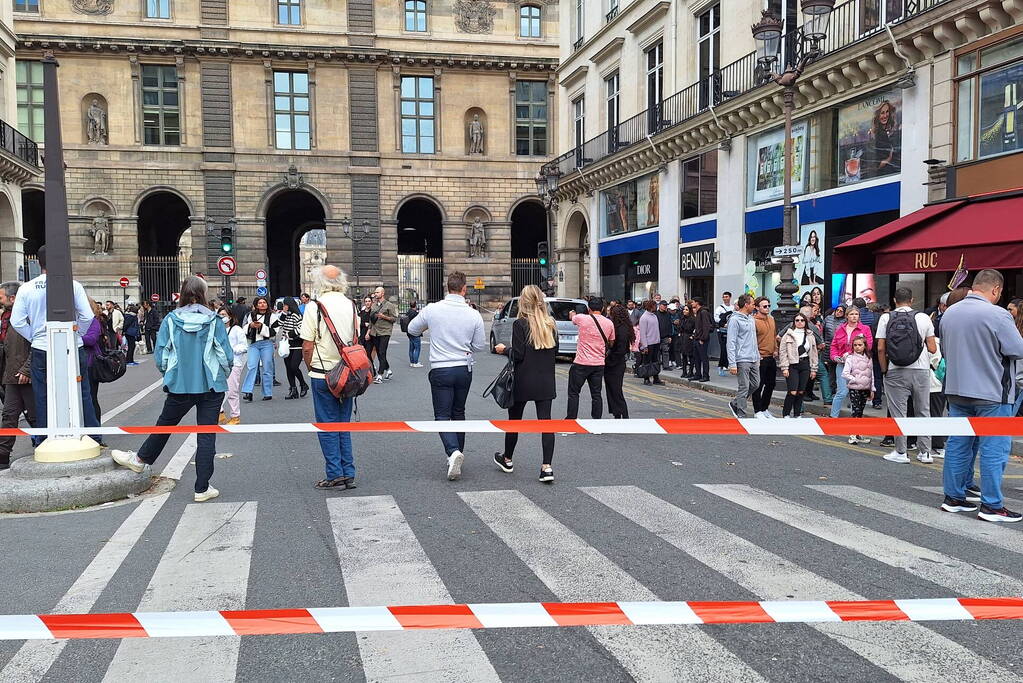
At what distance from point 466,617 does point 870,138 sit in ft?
52.1

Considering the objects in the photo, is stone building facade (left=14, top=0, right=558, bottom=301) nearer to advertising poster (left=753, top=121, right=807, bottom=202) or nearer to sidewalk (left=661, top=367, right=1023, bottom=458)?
advertising poster (left=753, top=121, right=807, bottom=202)

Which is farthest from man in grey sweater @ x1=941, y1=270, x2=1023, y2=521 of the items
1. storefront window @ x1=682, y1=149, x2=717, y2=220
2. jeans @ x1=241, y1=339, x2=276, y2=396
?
storefront window @ x1=682, y1=149, x2=717, y2=220

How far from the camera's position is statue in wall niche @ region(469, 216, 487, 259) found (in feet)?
152

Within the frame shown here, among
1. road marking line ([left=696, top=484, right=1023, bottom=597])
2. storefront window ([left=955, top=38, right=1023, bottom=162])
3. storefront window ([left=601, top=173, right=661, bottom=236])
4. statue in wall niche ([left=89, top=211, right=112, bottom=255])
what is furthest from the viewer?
statue in wall niche ([left=89, top=211, right=112, bottom=255])

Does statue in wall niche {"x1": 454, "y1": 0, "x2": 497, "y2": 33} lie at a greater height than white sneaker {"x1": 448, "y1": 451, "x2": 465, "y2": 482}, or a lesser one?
greater

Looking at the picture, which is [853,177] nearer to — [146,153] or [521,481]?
[521,481]

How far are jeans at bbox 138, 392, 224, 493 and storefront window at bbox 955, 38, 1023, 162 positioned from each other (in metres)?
12.8

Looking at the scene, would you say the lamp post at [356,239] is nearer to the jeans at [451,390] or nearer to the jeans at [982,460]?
the jeans at [451,390]

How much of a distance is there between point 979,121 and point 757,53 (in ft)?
22.0

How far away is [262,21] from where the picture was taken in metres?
43.2

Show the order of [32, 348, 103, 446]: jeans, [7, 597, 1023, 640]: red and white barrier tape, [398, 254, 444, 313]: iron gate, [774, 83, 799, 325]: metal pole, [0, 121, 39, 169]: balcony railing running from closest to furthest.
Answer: [7, 597, 1023, 640]: red and white barrier tape → [32, 348, 103, 446]: jeans → [774, 83, 799, 325]: metal pole → [0, 121, 39, 169]: balcony railing → [398, 254, 444, 313]: iron gate

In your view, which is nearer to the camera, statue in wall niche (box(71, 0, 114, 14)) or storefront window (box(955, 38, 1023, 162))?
storefront window (box(955, 38, 1023, 162))

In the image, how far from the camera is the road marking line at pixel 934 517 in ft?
17.6

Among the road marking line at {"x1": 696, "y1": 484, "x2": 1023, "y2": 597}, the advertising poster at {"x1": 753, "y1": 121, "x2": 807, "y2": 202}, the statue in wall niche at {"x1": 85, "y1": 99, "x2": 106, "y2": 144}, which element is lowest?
the road marking line at {"x1": 696, "y1": 484, "x2": 1023, "y2": 597}
